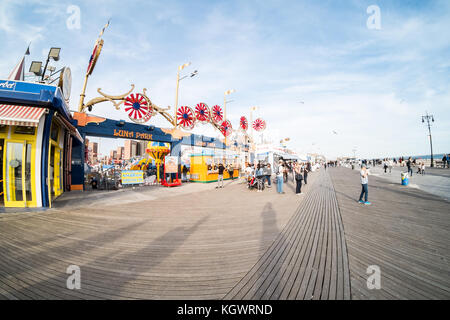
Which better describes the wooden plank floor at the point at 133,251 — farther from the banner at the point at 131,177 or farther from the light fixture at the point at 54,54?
the light fixture at the point at 54,54

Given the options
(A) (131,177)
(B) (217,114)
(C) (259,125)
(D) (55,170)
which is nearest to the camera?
(D) (55,170)

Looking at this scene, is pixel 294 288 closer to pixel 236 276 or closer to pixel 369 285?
pixel 236 276

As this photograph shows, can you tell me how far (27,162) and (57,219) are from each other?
10.8 ft

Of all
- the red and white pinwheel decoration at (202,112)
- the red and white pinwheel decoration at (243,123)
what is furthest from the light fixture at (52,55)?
the red and white pinwheel decoration at (243,123)

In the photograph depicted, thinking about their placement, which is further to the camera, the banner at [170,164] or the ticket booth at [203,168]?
the ticket booth at [203,168]

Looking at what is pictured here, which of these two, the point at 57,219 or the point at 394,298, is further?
the point at 57,219

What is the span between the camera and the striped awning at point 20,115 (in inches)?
238

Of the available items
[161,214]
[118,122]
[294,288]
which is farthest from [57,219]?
[118,122]

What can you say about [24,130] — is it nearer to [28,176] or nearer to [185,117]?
[28,176]

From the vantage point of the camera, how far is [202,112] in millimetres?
19312

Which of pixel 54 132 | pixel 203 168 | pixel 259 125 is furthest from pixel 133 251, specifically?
pixel 259 125

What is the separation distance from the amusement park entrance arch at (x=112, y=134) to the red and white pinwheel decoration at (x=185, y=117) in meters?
0.92

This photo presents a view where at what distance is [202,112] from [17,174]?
14.7 m

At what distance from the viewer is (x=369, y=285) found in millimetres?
2623
